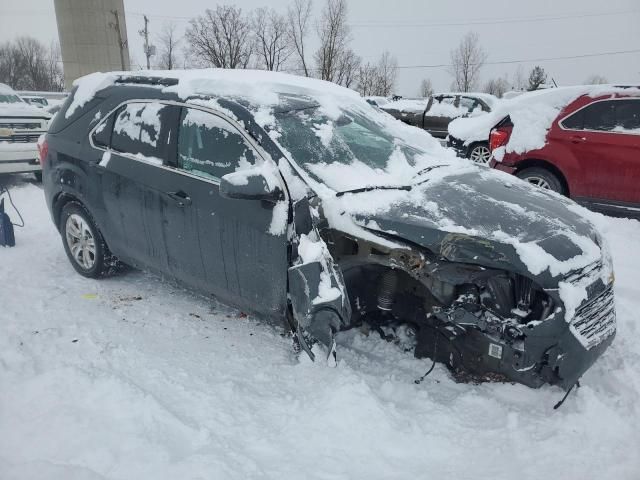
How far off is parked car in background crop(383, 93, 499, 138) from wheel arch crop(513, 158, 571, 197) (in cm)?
761

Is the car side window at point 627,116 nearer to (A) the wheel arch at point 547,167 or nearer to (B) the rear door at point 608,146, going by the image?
(B) the rear door at point 608,146

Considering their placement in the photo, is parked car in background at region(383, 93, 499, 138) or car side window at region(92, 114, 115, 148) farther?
parked car in background at region(383, 93, 499, 138)

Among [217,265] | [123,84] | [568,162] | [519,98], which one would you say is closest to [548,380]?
[217,265]

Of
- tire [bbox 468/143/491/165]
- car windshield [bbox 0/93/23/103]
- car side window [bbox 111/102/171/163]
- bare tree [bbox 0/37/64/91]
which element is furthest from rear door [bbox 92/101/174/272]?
bare tree [bbox 0/37/64/91]

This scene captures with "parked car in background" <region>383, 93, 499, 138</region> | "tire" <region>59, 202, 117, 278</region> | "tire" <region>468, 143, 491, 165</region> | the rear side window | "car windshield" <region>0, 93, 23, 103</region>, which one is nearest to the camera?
"tire" <region>59, 202, 117, 278</region>

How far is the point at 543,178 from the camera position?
676 centimetres

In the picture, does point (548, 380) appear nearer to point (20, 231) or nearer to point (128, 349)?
point (128, 349)

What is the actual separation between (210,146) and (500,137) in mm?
5094

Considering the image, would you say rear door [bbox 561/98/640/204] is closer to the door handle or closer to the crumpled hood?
the crumpled hood

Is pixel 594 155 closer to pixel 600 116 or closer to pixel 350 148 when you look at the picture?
pixel 600 116

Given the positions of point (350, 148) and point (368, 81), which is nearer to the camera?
point (350, 148)

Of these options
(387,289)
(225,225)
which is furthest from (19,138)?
(387,289)

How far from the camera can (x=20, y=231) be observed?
5957mm

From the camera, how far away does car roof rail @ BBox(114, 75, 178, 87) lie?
3.83 m
